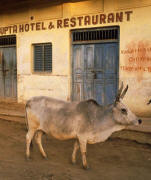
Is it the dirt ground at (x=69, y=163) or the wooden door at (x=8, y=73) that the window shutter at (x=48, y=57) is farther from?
the dirt ground at (x=69, y=163)

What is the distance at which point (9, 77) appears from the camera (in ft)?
38.4

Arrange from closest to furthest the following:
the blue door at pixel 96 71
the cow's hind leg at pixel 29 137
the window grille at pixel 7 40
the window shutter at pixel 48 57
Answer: the cow's hind leg at pixel 29 137 < the blue door at pixel 96 71 < the window shutter at pixel 48 57 < the window grille at pixel 7 40

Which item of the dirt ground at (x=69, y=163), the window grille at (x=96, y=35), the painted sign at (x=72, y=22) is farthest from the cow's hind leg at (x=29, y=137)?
the painted sign at (x=72, y=22)

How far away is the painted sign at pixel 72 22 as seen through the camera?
8219 mm

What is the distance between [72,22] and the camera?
30.3 feet

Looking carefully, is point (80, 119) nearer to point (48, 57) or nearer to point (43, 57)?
point (48, 57)

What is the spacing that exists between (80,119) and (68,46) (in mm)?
4858

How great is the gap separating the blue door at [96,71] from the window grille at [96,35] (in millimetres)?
199

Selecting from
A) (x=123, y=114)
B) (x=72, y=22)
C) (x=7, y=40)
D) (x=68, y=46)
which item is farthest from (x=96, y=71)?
(x=7, y=40)

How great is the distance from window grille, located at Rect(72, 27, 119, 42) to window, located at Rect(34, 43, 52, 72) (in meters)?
1.25

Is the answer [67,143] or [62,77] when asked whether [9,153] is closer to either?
[67,143]

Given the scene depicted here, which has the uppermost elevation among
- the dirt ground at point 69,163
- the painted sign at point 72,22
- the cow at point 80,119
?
the painted sign at point 72,22

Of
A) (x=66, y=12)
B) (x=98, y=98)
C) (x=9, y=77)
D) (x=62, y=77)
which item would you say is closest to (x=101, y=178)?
(x=98, y=98)

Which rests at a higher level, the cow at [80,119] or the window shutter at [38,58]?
the window shutter at [38,58]
